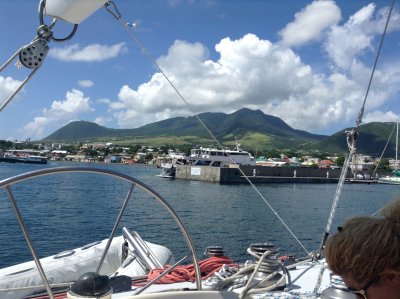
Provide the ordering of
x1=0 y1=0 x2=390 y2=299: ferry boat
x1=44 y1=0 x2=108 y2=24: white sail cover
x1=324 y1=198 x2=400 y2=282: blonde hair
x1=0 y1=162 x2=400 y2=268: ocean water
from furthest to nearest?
x1=0 y1=162 x2=400 y2=268: ocean water → x1=44 y1=0 x2=108 y2=24: white sail cover → x1=0 y1=0 x2=390 y2=299: ferry boat → x1=324 y1=198 x2=400 y2=282: blonde hair

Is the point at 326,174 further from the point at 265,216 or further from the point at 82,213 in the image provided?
the point at 82,213

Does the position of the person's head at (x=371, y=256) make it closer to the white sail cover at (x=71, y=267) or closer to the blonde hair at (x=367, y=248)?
the blonde hair at (x=367, y=248)

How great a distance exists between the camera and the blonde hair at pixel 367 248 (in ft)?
3.59

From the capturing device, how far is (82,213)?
24.0 meters

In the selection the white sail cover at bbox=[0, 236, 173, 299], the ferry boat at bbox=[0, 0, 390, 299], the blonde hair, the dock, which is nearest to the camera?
the blonde hair

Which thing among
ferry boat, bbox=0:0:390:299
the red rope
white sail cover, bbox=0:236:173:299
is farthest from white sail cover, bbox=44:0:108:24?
white sail cover, bbox=0:236:173:299

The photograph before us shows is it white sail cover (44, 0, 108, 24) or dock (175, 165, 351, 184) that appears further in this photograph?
dock (175, 165, 351, 184)

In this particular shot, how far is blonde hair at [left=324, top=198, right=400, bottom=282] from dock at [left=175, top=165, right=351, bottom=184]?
57295mm

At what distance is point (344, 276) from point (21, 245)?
14859mm

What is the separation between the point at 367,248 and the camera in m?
1.10

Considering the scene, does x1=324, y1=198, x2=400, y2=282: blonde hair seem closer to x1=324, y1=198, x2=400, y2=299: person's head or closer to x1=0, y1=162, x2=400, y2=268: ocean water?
x1=324, y1=198, x2=400, y2=299: person's head

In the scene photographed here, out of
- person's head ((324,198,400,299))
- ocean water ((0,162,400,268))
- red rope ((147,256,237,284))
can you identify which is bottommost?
ocean water ((0,162,400,268))

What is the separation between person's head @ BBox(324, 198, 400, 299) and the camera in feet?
3.59

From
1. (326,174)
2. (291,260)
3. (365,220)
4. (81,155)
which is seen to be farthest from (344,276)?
(81,155)
